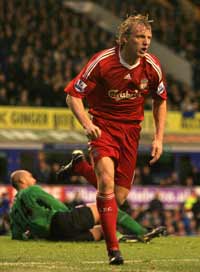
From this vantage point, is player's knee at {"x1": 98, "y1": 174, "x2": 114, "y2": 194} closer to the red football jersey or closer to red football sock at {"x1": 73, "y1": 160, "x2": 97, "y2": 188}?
the red football jersey

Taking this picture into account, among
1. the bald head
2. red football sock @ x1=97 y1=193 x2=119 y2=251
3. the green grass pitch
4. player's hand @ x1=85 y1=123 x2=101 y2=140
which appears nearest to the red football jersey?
player's hand @ x1=85 y1=123 x2=101 y2=140

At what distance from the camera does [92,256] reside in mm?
9609

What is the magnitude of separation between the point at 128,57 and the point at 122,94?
1.13 ft

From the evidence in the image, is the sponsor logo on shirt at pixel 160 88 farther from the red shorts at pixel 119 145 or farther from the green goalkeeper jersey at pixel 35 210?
the green goalkeeper jersey at pixel 35 210

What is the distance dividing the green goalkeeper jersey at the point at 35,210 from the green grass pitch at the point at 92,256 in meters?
0.23

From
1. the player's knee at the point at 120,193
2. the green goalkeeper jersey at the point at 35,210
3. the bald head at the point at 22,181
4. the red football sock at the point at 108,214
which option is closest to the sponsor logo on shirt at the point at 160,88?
the player's knee at the point at 120,193

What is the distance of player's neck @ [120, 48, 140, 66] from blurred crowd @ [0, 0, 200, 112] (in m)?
17.1

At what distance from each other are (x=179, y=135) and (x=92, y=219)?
17.6 meters

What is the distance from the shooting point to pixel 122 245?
11164mm

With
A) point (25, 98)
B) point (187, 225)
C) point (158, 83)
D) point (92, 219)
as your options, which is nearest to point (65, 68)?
point (25, 98)

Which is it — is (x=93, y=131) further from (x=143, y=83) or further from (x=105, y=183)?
(x=143, y=83)

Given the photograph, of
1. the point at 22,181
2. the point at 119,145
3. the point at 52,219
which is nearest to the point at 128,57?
the point at 119,145

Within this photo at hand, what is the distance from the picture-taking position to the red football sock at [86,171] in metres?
10.8

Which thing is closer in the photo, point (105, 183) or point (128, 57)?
point (105, 183)
